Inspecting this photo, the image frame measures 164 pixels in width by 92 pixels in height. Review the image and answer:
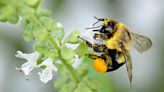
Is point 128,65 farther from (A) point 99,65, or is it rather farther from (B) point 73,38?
(B) point 73,38

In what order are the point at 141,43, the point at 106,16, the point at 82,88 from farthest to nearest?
the point at 106,16
the point at 141,43
the point at 82,88

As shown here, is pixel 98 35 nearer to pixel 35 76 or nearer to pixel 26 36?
pixel 26 36

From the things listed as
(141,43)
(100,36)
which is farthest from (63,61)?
(141,43)

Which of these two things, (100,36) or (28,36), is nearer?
(28,36)

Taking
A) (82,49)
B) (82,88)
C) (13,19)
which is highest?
(13,19)

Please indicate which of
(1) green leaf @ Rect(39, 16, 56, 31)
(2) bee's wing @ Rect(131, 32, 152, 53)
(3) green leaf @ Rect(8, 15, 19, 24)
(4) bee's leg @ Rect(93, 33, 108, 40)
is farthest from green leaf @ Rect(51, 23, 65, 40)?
(2) bee's wing @ Rect(131, 32, 152, 53)

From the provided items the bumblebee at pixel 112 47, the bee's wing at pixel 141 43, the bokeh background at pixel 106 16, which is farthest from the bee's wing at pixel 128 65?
the bokeh background at pixel 106 16
